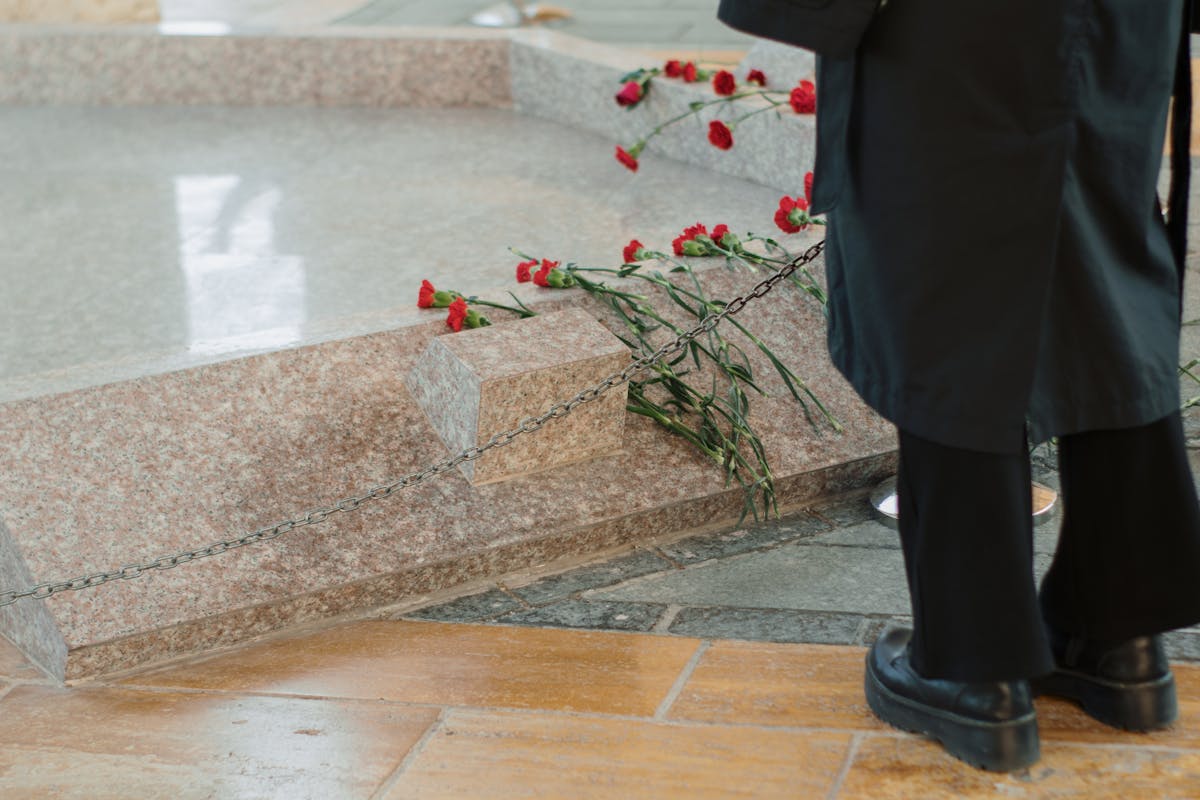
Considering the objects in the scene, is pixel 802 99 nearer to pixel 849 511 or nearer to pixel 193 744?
pixel 849 511

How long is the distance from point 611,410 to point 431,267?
1193 millimetres

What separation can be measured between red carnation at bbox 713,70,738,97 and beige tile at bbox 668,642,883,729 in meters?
2.33

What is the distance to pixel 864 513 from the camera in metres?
2.71

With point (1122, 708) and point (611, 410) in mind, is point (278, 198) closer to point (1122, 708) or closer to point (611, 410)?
point (611, 410)

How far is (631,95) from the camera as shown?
4461mm

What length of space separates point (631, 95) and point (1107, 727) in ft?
9.60

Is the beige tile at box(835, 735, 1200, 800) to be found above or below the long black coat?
below

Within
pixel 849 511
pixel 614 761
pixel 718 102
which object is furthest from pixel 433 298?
pixel 718 102

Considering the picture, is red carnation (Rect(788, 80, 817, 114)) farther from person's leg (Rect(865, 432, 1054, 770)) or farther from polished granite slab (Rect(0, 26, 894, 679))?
person's leg (Rect(865, 432, 1054, 770))

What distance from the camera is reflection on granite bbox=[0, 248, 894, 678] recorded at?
2.30 metres

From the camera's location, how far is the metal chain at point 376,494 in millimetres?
2189

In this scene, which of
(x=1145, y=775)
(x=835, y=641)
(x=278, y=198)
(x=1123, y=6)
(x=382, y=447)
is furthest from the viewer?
(x=278, y=198)

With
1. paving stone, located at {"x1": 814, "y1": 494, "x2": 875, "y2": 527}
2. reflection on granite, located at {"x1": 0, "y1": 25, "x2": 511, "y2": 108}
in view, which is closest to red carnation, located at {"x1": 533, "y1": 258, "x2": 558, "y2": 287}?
paving stone, located at {"x1": 814, "y1": 494, "x2": 875, "y2": 527}

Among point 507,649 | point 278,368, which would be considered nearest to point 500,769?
point 507,649
